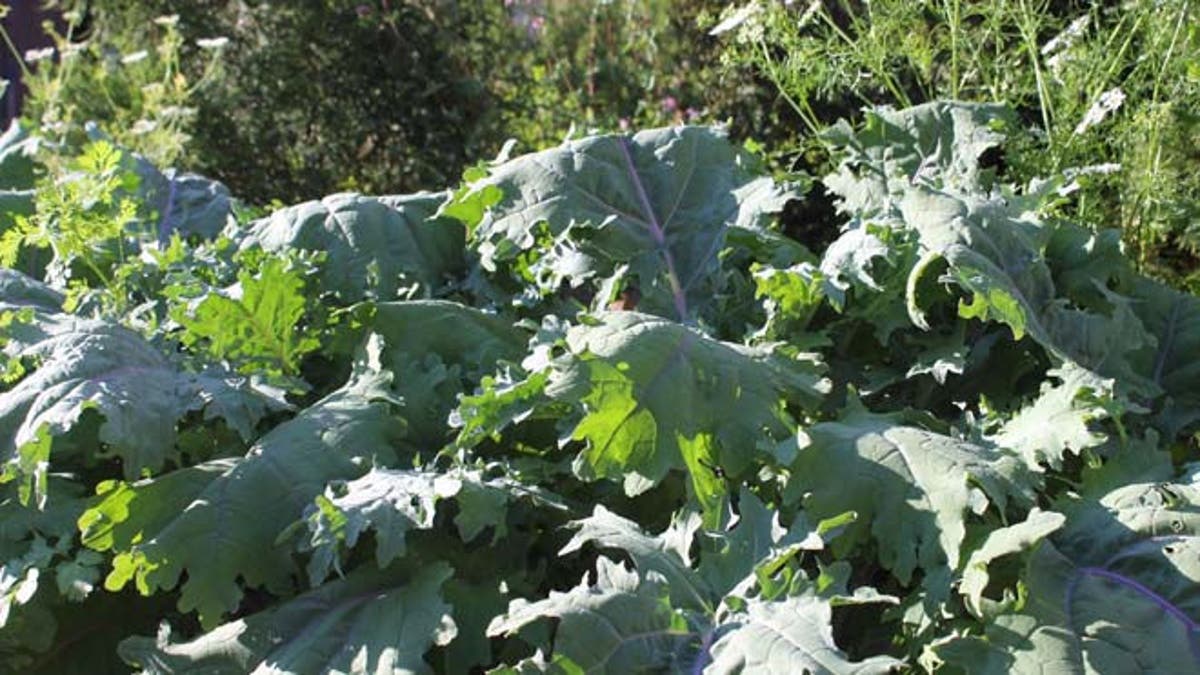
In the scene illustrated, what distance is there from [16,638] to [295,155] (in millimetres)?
5002

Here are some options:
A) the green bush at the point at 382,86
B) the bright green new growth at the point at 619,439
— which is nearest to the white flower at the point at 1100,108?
the bright green new growth at the point at 619,439

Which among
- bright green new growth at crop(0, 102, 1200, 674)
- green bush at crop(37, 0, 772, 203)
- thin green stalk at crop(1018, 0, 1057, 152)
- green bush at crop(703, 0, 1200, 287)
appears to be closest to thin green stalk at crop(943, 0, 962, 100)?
green bush at crop(703, 0, 1200, 287)

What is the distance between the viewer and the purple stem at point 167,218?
144 inches

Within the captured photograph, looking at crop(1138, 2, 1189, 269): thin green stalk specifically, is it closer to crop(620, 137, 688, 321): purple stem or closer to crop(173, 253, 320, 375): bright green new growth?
crop(620, 137, 688, 321): purple stem

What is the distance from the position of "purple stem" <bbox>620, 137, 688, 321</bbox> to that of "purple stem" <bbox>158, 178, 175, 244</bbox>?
117 centimetres

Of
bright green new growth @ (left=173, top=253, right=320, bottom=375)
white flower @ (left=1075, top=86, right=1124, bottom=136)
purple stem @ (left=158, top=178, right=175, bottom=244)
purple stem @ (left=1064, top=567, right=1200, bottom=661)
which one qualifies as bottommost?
purple stem @ (left=158, top=178, right=175, bottom=244)

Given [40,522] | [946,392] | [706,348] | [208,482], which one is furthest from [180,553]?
[946,392]

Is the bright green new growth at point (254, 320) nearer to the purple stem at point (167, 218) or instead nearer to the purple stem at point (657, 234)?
the purple stem at point (657, 234)

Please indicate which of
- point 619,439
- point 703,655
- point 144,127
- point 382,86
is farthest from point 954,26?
point 382,86

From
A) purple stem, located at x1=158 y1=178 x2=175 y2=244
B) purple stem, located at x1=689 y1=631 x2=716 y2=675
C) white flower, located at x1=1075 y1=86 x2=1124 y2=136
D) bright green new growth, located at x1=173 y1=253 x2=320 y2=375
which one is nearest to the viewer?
purple stem, located at x1=689 y1=631 x2=716 y2=675

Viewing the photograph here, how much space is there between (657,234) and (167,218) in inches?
50.5

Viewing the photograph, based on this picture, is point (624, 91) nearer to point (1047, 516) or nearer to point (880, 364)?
point (880, 364)

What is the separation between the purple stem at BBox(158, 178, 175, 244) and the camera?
3.66 metres

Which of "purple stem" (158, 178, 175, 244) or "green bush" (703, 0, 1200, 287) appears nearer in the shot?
"green bush" (703, 0, 1200, 287)
